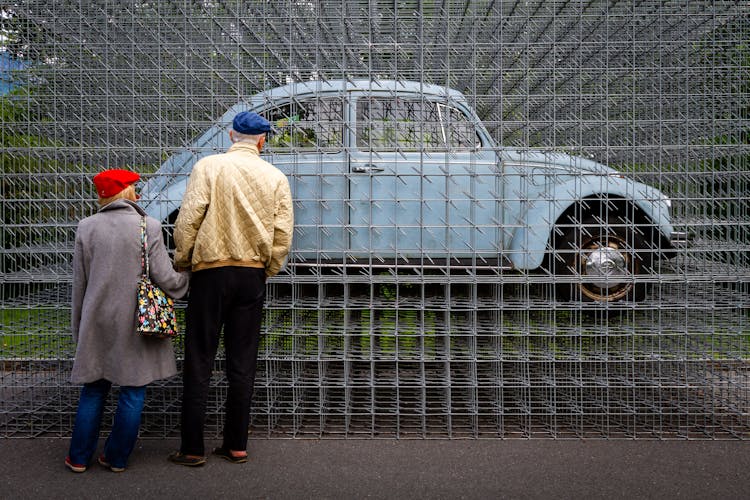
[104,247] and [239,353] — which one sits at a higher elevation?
[104,247]

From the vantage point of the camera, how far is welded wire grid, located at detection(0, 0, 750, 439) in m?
5.00

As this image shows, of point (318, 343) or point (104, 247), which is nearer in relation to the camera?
point (104, 247)

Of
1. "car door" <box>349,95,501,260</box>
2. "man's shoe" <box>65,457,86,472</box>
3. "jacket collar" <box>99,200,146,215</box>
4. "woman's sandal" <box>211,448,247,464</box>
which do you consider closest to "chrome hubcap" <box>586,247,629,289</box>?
"car door" <box>349,95,501,260</box>

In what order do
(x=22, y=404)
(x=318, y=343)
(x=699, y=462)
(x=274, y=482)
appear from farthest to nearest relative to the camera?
1. (x=22, y=404)
2. (x=318, y=343)
3. (x=699, y=462)
4. (x=274, y=482)

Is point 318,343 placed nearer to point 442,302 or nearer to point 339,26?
point 442,302

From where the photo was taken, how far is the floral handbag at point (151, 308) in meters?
4.09

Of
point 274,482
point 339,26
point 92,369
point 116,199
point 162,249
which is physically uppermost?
point 339,26

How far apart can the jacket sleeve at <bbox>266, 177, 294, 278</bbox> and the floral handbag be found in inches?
26.8

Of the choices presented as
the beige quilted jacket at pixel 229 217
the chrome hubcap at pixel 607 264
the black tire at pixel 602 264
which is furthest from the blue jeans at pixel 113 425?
the chrome hubcap at pixel 607 264

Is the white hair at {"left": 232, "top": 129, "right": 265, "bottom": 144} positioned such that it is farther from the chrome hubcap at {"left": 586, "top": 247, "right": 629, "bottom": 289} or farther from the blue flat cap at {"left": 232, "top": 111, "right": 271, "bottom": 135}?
the chrome hubcap at {"left": 586, "top": 247, "right": 629, "bottom": 289}

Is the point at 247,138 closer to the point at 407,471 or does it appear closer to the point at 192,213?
the point at 192,213

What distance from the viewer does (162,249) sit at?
4266mm

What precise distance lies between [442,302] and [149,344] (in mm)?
2204

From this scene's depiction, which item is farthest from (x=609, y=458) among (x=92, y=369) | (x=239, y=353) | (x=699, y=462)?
(x=92, y=369)
